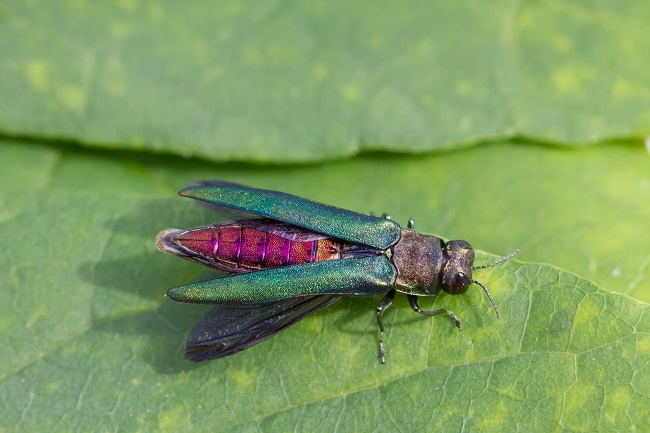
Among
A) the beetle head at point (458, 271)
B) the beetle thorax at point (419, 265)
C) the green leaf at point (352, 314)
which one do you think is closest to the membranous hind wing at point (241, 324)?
the green leaf at point (352, 314)

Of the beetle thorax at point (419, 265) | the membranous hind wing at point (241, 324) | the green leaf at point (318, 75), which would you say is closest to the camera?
the membranous hind wing at point (241, 324)

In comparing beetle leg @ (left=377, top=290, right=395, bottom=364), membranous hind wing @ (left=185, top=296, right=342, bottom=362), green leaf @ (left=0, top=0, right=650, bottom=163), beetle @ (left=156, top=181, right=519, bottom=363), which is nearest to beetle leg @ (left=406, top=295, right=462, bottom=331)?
beetle @ (left=156, top=181, right=519, bottom=363)

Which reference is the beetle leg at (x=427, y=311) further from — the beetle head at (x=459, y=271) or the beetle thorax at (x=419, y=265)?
the beetle head at (x=459, y=271)

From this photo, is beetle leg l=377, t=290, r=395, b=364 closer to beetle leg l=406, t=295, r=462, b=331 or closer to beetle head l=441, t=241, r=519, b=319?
beetle leg l=406, t=295, r=462, b=331

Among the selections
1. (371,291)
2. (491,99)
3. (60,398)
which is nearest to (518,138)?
(491,99)

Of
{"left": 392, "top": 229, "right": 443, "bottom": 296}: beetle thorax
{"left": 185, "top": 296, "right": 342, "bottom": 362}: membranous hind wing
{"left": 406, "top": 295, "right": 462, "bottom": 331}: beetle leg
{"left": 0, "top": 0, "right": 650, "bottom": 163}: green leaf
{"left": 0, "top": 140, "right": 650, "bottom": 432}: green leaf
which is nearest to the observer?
{"left": 0, "top": 140, "right": 650, "bottom": 432}: green leaf

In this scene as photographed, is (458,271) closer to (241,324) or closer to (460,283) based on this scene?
(460,283)

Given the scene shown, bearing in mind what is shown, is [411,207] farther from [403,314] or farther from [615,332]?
[615,332]
